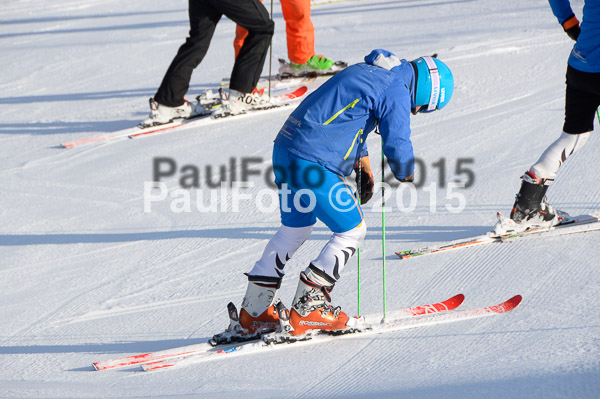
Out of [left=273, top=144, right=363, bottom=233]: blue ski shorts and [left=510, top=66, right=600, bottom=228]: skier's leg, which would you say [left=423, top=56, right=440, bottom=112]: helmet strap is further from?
[left=510, top=66, right=600, bottom=228]: skier's leg

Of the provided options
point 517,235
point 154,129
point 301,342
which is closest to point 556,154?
point 517,235

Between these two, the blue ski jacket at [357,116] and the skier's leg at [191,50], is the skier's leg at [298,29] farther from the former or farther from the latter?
the blue ski jacket at [357,116]

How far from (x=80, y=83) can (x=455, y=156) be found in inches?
187

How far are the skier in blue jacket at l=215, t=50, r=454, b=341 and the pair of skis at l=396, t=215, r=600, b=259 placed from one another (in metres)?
1.01

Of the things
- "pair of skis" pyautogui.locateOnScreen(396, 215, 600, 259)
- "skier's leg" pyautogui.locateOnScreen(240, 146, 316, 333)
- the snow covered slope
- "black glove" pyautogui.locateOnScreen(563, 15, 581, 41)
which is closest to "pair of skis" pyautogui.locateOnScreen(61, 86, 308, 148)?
the snow covered slope

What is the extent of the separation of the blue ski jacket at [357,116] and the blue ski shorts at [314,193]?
39 millimetres

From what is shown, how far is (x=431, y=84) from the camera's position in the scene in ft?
11.0

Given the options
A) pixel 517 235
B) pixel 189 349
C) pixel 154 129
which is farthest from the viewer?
pixel 154 129

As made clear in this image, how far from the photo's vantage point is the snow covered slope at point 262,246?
3.27 metres

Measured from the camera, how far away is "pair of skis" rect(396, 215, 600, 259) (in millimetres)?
4371

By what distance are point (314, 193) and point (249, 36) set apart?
144 inches

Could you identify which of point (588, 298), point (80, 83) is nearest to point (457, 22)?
point (80, 83)

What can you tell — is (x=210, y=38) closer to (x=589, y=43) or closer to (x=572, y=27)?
(x=572, y=27)

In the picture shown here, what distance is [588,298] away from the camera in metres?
3.61
